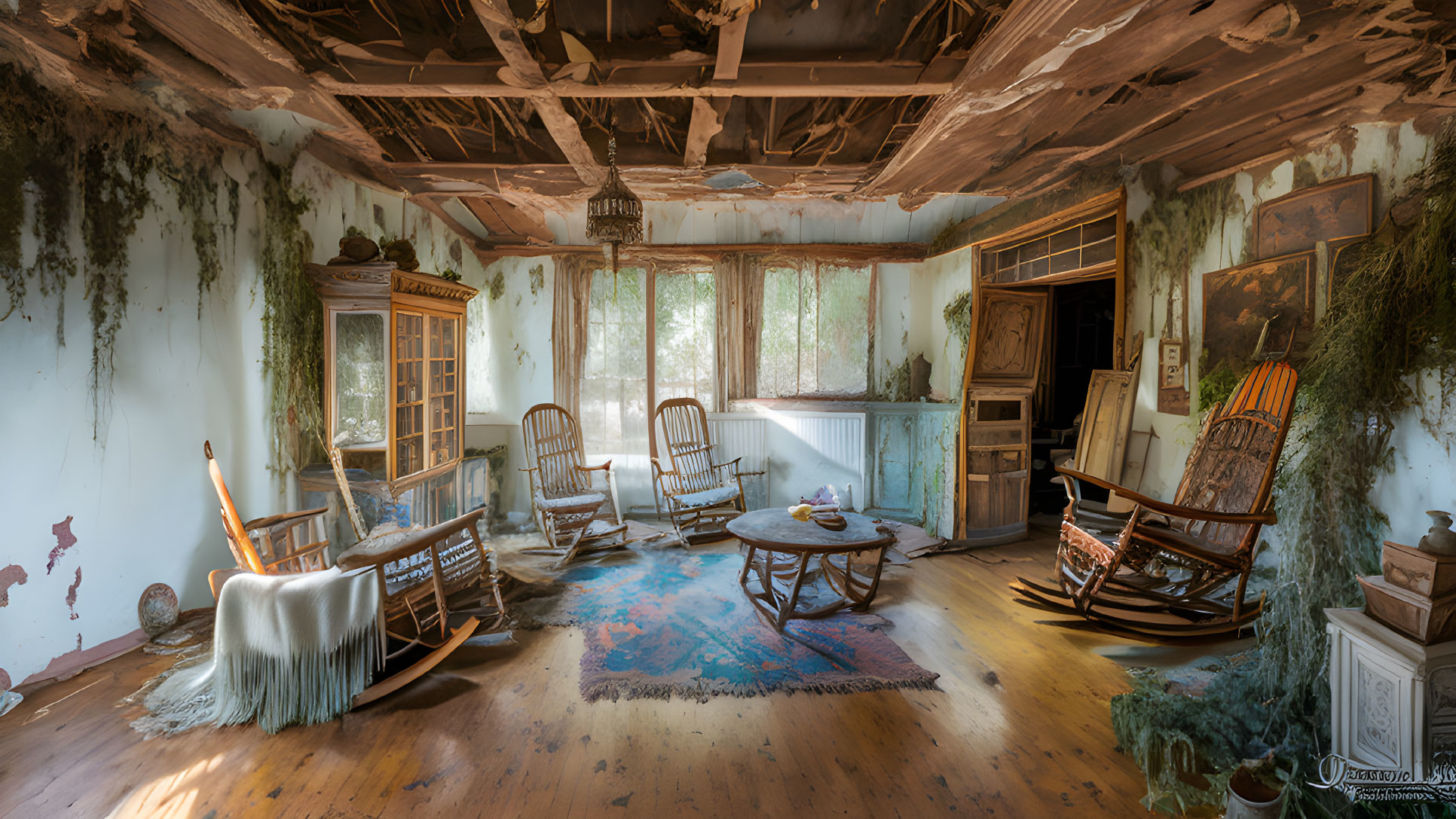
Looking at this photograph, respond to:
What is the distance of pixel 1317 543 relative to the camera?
2668mm

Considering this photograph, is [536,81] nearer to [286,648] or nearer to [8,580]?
[286,648]

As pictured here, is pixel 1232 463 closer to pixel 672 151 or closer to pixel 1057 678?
pixel 1057 678

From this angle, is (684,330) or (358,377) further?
(684,330)

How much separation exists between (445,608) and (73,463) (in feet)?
6.09

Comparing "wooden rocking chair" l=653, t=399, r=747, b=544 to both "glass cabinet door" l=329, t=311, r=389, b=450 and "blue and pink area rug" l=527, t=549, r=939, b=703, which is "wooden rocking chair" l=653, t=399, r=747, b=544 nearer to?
"blue and pink area rug" l=527, t=549, r=939, b=703

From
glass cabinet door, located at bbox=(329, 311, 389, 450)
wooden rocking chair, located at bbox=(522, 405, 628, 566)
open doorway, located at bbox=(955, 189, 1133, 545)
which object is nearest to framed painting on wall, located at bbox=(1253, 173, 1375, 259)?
open doorway, located at bbox=(955, 189, 1133, 545)

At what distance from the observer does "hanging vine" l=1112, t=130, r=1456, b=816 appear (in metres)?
2.29

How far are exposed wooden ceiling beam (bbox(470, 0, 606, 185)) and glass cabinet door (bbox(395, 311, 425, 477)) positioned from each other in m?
1.57

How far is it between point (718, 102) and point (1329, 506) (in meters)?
3.39

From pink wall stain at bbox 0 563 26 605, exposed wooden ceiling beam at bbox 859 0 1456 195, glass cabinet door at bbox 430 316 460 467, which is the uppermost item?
exposed wooden ceiling beam at bbox 859 0 1456 195

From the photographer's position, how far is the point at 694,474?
18.7ft

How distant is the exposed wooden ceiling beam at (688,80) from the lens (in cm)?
266

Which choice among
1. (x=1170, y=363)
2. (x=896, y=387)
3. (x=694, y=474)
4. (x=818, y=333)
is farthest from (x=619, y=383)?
(x=1170, y=363)

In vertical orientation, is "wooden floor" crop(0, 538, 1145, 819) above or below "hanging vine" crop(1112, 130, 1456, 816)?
below
